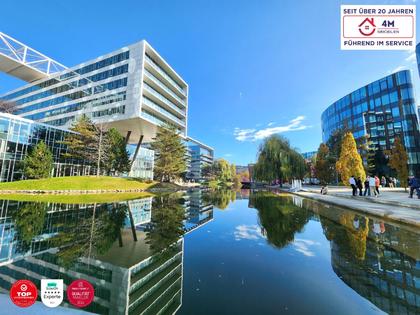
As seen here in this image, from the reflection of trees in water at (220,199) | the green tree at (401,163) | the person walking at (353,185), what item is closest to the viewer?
the reflection of trees in water at (220,199)

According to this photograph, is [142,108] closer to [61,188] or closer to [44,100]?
[61,188]

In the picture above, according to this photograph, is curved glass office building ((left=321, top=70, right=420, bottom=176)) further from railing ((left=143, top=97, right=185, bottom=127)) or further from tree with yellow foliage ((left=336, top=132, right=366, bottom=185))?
railing ((left=143, top=97, right=185, bottom=127))

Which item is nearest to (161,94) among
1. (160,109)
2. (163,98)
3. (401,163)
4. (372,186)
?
(163,98)

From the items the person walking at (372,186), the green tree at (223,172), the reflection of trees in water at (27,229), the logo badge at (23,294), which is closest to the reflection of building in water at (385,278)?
the logo badge at (23,294)

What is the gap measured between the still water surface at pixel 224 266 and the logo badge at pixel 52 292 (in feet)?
2.02

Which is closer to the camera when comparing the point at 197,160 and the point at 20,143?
the point at 20,143

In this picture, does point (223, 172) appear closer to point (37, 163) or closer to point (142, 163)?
point (142, 163)

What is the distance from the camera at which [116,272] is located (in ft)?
12.2

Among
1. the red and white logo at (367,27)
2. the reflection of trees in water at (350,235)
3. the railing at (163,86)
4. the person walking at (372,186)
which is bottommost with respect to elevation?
the reflection of trees in water at (350,235)

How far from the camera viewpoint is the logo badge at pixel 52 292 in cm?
214

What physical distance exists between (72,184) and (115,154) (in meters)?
10.0

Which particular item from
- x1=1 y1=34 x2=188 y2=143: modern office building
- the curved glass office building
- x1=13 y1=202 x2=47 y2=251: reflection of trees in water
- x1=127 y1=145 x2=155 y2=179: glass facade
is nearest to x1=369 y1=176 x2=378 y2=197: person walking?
x1=13 y1=202 x2=47 y2=251: reflection of trees in water

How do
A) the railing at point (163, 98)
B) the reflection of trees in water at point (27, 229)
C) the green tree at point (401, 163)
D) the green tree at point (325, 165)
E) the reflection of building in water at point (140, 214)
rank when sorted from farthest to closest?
the green tree at point (325, 165), the railing at point (163, 98), the green tree at point (401, 163), the reflection of building in water at point (140, 214), the reflection of trees in water at point (27, 229)

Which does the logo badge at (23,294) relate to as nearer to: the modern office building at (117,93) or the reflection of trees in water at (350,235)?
the reflection of trees in water at (350,235)
